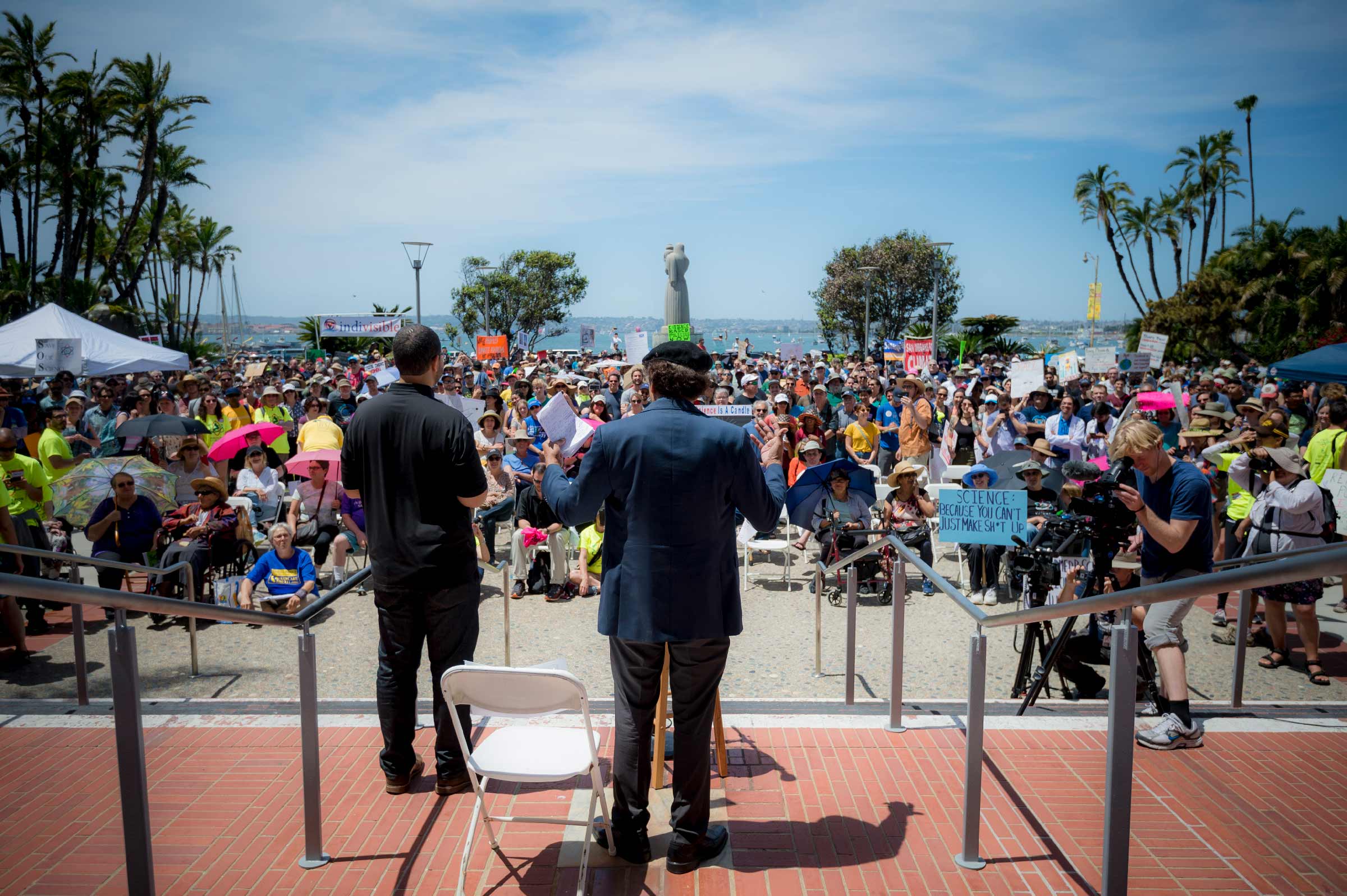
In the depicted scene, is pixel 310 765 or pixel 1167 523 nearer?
pixel 310 765

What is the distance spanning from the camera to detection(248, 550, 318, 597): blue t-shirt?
802 centimetres

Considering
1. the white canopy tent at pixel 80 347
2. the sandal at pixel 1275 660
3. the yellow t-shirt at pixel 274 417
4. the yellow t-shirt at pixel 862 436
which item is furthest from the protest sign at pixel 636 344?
the sandal at pixel 1275 660

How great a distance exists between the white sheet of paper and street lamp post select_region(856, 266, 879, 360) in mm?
35315

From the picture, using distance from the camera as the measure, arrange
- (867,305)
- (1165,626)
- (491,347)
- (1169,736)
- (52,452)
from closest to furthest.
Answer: (1169,736) → (1165,626) → (52,452) → (491,347) → (867,305)

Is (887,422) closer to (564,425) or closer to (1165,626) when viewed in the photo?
(564,425)

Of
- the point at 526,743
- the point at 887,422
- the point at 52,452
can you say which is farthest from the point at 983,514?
the point at 52,452

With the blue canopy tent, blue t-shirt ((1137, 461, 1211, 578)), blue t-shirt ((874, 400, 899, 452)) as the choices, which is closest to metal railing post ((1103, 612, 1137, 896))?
blue t-shirt ((1137, 461, 1211, 578))

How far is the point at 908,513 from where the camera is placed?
9047 mm

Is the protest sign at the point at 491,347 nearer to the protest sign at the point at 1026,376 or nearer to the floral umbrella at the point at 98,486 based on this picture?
the protest sign at the point at 1026,376

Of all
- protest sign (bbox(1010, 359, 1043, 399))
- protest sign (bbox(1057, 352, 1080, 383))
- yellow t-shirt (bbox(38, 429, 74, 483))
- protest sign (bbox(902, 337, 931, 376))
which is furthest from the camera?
protest sign (bbox(902, 337, 931, 376))

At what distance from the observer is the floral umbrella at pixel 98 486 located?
27.2 feet

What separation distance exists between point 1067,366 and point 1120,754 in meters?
15.7

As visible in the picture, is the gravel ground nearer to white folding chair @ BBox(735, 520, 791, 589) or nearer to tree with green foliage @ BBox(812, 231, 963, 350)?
white folding chair @ BBox(735, 520, 791, 589)

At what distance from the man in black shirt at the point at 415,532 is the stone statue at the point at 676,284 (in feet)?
51.8
